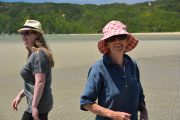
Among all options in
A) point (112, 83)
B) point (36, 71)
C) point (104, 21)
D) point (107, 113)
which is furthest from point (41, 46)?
point (104, 21)

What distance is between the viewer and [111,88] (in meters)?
3.22

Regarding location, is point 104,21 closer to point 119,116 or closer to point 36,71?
point 36,71

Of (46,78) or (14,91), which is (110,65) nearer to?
(46,78)

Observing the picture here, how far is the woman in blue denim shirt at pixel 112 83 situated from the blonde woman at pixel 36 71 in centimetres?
99

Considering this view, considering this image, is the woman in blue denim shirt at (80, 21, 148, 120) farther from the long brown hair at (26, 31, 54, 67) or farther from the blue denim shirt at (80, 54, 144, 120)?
the long brown hair at (26, 31, 54, 67)

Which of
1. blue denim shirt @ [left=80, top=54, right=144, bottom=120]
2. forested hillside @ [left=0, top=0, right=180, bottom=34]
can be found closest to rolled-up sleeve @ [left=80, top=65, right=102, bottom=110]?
blue denim shirt @ [left=80, top=54, right=144, bottom=120]

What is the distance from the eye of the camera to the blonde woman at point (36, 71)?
4168mm

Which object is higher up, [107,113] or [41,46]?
[41,46]

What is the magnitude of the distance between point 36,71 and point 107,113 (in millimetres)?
1202

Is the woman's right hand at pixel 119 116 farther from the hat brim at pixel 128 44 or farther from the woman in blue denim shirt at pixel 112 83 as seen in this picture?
the hat brim at pixel 128 44

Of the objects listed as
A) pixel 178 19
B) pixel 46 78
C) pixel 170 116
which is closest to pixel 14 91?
pixel 170 116

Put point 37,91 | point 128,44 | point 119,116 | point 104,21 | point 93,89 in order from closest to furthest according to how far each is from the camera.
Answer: point 119,116 → point 93,89 → point 128,44 → point 37,91 → point 104,21

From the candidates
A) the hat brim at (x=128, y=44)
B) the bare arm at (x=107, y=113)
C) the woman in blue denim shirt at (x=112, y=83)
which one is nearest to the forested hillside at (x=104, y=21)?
the hat brim at (x=128, y=44)

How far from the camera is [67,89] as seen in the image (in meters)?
11.2
